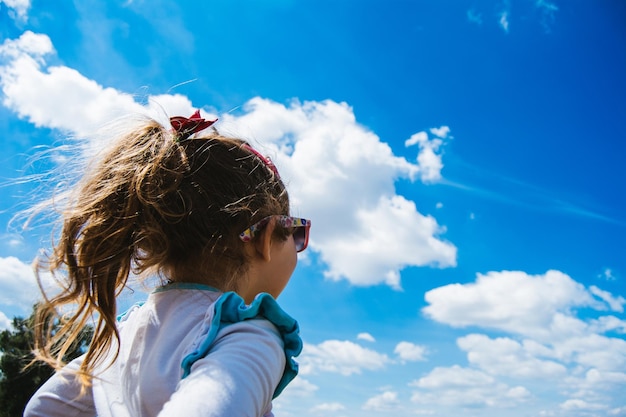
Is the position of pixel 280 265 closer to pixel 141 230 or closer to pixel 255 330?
pixel 141 230

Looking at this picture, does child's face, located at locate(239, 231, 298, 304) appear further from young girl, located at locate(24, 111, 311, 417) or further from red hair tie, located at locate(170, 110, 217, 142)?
red hair tie, located at locate(170, 110, 217, 142)

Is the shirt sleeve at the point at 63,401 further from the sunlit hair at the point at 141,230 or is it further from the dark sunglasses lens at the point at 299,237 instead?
the dark sunglasses lens at the point at 299,237

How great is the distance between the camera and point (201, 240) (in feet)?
6.08

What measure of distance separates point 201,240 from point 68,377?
81 centimetres

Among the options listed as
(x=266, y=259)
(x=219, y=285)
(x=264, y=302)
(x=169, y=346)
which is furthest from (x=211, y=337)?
(x=266, y=259)

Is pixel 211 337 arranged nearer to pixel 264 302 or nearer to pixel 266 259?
pixel 264 302

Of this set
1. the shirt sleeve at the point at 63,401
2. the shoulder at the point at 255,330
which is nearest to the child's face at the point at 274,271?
the shoulder at the point at 255,330

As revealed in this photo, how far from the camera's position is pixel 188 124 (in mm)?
2205

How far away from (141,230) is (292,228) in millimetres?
611

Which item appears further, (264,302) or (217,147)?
(217,147)

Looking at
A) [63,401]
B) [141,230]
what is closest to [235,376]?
[141,230]

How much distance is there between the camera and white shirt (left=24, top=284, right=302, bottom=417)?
3.75 ft

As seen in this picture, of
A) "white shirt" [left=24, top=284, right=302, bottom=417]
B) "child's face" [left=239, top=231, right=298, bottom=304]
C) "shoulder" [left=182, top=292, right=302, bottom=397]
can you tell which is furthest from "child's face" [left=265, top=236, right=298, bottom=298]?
"shoulder" [left=182, top=292, right=302, bottom=397]

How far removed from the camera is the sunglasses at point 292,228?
1922mm
